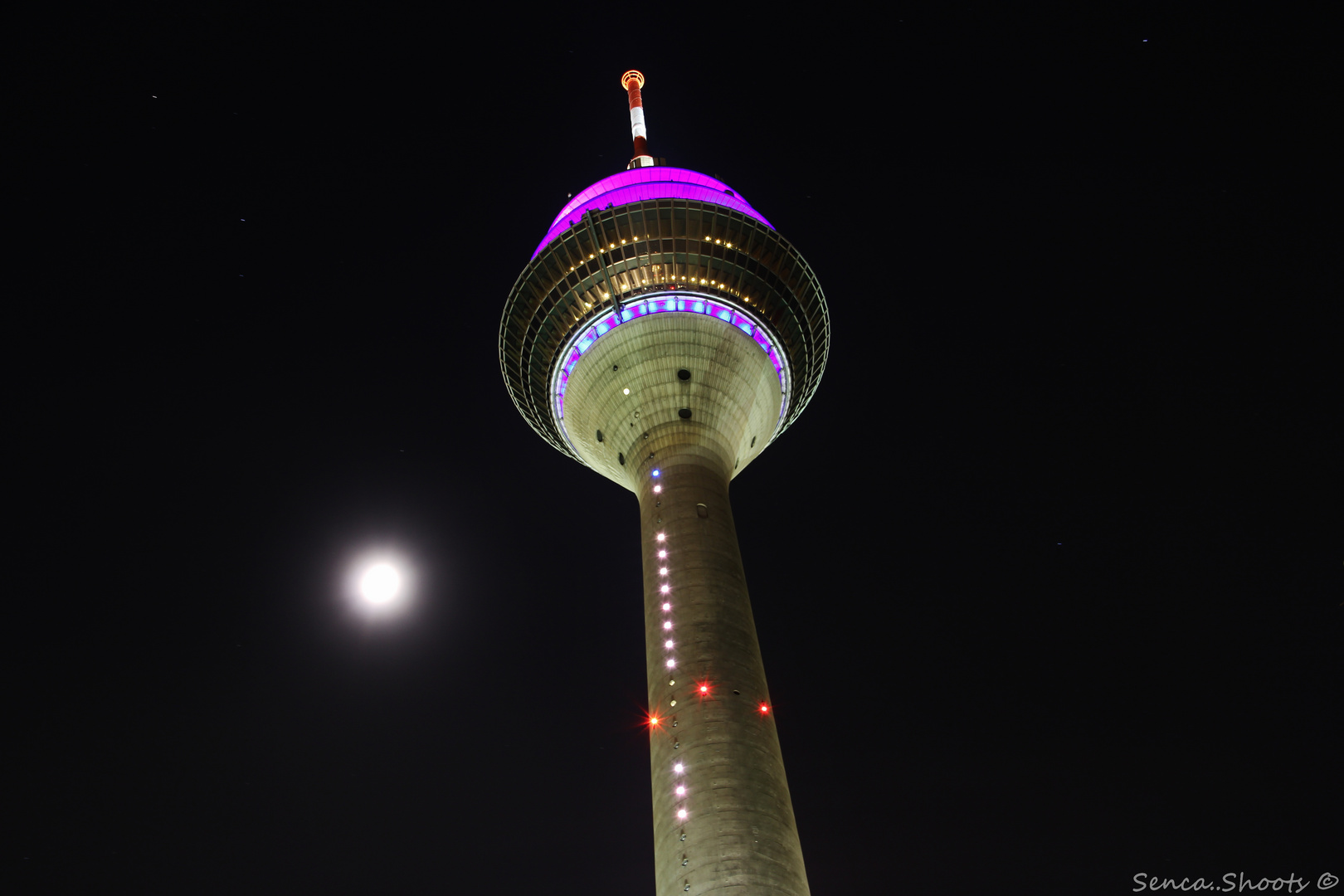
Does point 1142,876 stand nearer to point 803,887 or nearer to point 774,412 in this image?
point 803,887

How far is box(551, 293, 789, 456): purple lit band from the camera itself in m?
35.3

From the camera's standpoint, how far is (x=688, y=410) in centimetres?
3388

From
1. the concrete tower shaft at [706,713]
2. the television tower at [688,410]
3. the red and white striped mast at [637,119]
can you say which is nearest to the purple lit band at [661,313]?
the television tower at [688,410]

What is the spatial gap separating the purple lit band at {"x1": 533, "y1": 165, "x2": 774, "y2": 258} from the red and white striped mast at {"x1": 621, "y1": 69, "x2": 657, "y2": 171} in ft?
17.9

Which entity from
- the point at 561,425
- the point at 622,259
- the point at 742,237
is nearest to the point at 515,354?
the point at 561,425

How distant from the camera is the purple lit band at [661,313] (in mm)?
35344

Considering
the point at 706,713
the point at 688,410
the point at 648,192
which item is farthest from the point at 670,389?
the point at 706,713

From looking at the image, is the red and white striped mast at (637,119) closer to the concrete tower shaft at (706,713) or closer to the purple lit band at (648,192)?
the purple lit band at (648,192)

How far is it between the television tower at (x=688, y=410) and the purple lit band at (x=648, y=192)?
0.12 metres

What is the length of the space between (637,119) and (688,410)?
83.4 feet

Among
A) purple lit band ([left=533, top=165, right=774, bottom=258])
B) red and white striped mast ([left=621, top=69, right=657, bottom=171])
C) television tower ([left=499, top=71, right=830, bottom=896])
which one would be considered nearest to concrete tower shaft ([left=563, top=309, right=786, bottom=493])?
television tower ([left=499, top=71, right=830, bottom=896])

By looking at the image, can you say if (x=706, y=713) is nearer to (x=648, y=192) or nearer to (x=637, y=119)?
(x=648, y=192)

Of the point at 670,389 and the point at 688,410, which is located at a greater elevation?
the point at 670,389

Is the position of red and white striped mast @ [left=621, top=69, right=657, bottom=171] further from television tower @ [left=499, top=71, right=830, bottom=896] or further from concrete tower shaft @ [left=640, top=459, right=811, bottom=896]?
concrete tower shaft @ [left=640, top=459, right=811, bottom=896]
